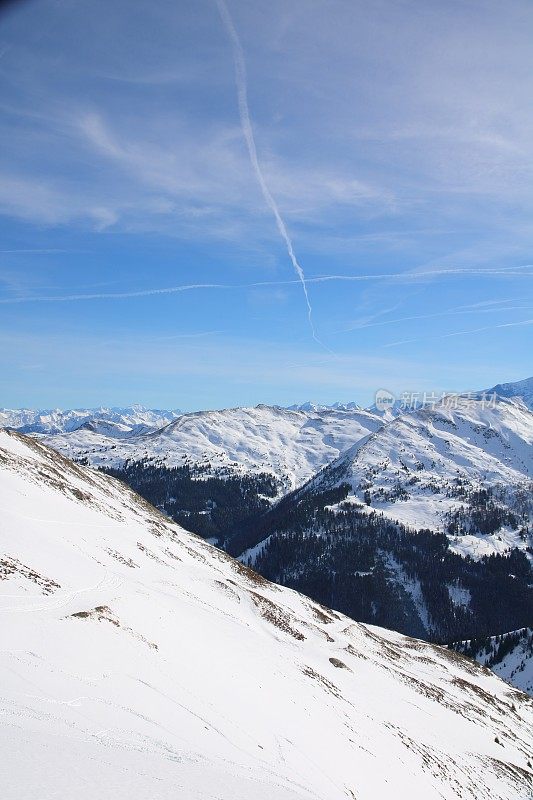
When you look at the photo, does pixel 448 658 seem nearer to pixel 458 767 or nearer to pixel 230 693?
pixel 458 767

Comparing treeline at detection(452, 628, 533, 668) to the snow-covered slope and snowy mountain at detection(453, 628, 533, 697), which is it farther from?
the snow-covered slope

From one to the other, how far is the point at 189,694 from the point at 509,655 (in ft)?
450

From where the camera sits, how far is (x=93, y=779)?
12844 mm

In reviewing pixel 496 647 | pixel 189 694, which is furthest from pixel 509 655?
pixel 189 694

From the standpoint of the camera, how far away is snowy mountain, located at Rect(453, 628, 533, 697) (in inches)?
4627

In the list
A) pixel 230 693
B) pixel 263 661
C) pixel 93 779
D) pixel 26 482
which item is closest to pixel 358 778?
pixel 230 693

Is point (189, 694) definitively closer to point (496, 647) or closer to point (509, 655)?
point (509, 655)

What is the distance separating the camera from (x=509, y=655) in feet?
427

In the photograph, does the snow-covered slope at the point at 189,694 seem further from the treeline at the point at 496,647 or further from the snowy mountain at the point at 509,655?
the treeline at the point at 496,647

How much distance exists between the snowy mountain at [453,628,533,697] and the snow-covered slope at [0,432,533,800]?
1992 inches

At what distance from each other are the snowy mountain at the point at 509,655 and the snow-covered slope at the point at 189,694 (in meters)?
50.6

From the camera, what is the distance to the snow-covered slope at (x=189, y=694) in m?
16.2

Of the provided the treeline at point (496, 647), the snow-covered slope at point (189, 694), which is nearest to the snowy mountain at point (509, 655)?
the treeline at point (496, 647)

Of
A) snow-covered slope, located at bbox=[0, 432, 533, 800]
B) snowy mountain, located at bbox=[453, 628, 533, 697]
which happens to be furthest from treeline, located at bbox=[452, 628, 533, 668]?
snow-covered slope, located at bbox=[0, 432, 533, 800]
